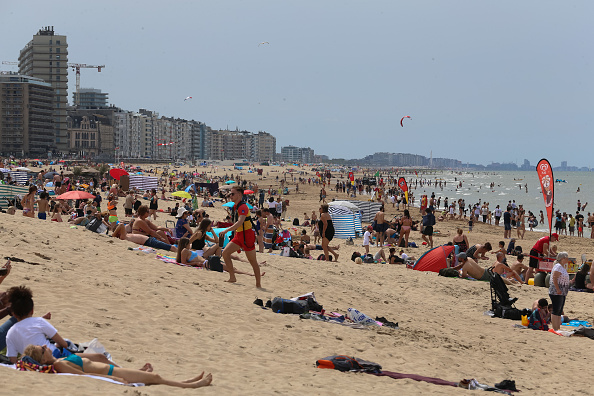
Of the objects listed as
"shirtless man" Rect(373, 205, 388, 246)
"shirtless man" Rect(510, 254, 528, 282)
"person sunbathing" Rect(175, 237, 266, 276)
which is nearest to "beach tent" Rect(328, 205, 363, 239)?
"shirtless man" Rect(373, 205, 388, 246)

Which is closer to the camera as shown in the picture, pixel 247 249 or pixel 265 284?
pixel 247 249

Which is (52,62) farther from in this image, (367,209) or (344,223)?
(344,223)

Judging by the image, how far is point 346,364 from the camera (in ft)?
18.9

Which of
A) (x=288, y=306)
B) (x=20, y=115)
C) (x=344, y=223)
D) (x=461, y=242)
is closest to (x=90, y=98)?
(x=20, y=115)

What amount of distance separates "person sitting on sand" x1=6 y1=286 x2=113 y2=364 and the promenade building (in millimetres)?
118643

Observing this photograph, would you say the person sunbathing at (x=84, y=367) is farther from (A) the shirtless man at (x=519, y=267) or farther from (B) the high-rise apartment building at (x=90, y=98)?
(B) the high-rise apartment building at (x=90, y=98)

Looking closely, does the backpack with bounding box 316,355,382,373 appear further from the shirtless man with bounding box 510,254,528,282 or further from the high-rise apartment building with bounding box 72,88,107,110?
the high-rise apartment building with bounding box 72,88,107,110

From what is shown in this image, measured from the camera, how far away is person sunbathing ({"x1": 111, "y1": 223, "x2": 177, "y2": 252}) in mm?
10906

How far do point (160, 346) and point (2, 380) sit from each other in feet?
6.23

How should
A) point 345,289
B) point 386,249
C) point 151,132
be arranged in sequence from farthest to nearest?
point 151,132 < point 386,249 < point 345,289

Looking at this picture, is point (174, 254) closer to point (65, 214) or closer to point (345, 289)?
point (345, 289)

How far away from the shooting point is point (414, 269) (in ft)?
44.0

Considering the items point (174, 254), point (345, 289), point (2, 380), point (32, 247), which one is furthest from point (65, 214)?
point (2, 380)

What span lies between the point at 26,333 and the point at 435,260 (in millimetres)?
9902
